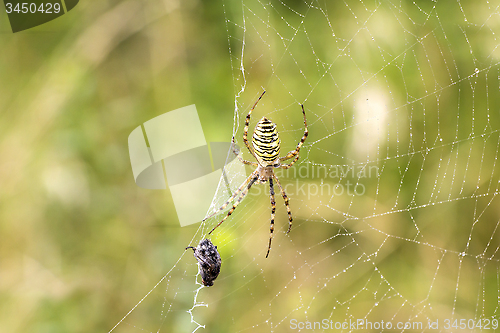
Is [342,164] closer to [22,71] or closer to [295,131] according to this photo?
[295,131]

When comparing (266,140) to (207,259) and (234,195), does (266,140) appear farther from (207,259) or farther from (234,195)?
(207,259)

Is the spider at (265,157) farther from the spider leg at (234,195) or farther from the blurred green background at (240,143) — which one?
the blurred green background at (240,143)

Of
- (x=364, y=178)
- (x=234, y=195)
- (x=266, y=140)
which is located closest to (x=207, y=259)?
(x=234, y=195)

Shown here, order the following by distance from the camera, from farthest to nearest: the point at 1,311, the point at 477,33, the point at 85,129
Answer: the point at 85,129 → the point at 1,311 → the point at 477,33

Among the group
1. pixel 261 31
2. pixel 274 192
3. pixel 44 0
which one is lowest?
pixel 274 192

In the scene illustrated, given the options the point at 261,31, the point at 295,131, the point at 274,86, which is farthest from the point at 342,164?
the point at 261,31

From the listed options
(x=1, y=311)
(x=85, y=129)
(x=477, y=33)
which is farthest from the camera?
(x=85, y=129)

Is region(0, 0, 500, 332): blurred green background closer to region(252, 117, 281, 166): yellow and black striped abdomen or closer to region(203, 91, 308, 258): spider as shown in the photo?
region(203, 91, 308, 258): spider

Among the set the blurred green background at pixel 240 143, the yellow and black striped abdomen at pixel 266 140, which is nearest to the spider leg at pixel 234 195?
the blurred green background at pixel 240 143
